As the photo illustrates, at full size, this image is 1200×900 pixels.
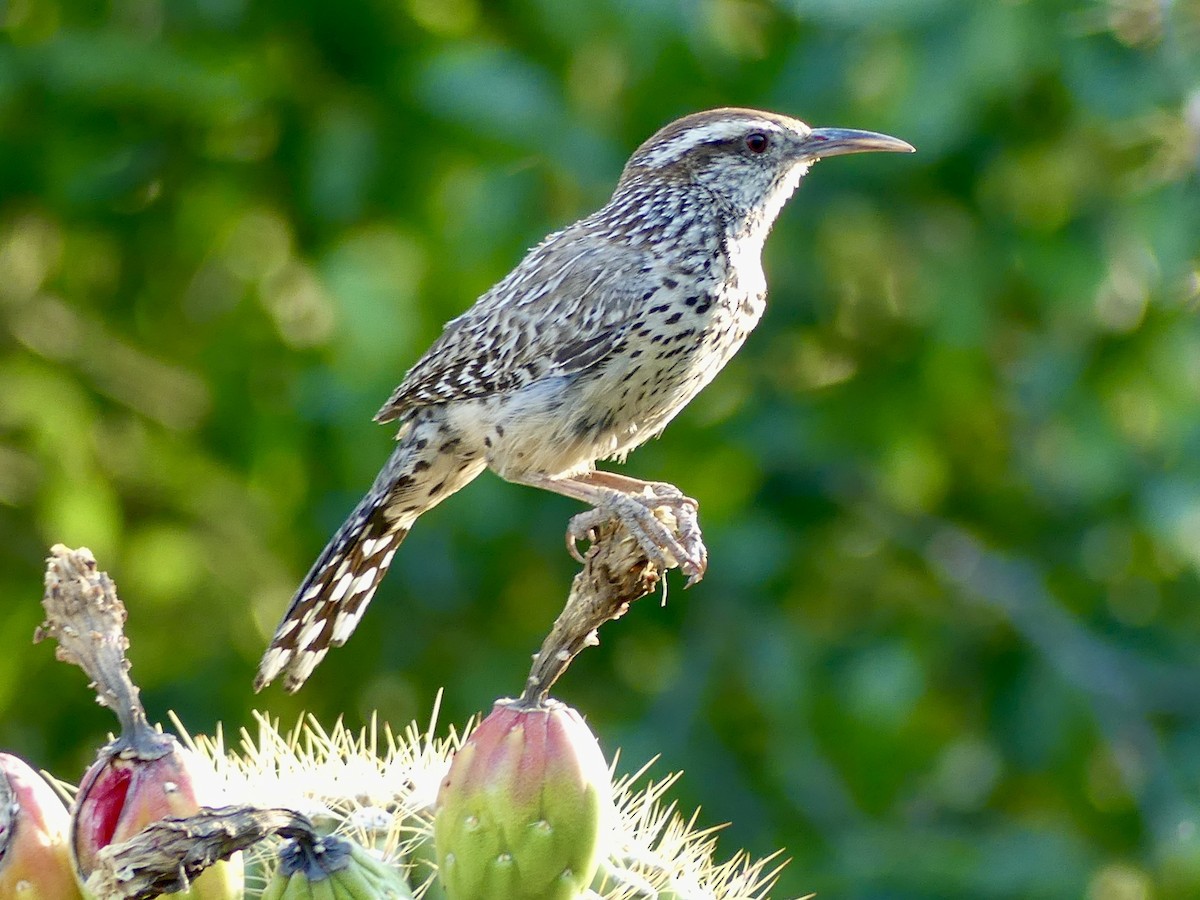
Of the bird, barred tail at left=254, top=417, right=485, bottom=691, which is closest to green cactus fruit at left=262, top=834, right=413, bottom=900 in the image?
the bird

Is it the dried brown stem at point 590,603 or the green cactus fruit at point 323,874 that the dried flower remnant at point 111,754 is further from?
the dried brown stem at point 590,603

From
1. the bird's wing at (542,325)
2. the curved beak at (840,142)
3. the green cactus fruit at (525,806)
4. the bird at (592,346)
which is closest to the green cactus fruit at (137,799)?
the green cactus fruit at (525,806)

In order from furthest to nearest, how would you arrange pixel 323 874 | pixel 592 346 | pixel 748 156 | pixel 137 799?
1. pixel 748 156
2. pixel 592 346
3. pixel 137 799
4. pixel 323 874

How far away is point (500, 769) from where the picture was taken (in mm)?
2100

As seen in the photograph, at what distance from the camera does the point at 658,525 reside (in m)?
2.61

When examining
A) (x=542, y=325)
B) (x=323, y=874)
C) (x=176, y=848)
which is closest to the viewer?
(x=176, y=848)

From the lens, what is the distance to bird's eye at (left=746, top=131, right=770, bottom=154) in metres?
3.90

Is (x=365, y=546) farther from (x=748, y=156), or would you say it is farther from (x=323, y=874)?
(x=323, y=874)

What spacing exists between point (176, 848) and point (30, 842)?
1.15ft

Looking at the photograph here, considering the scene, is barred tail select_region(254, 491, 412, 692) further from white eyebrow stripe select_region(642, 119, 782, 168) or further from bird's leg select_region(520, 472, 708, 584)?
white eyebrow stripe select_region(642, 119, 782, 168)

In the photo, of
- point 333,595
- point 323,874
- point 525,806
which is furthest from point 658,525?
point 333,595

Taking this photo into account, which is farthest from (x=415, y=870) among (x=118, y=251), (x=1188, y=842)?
(x=118, y=251)

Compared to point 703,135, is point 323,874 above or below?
below

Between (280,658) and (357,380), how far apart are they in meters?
1.54
